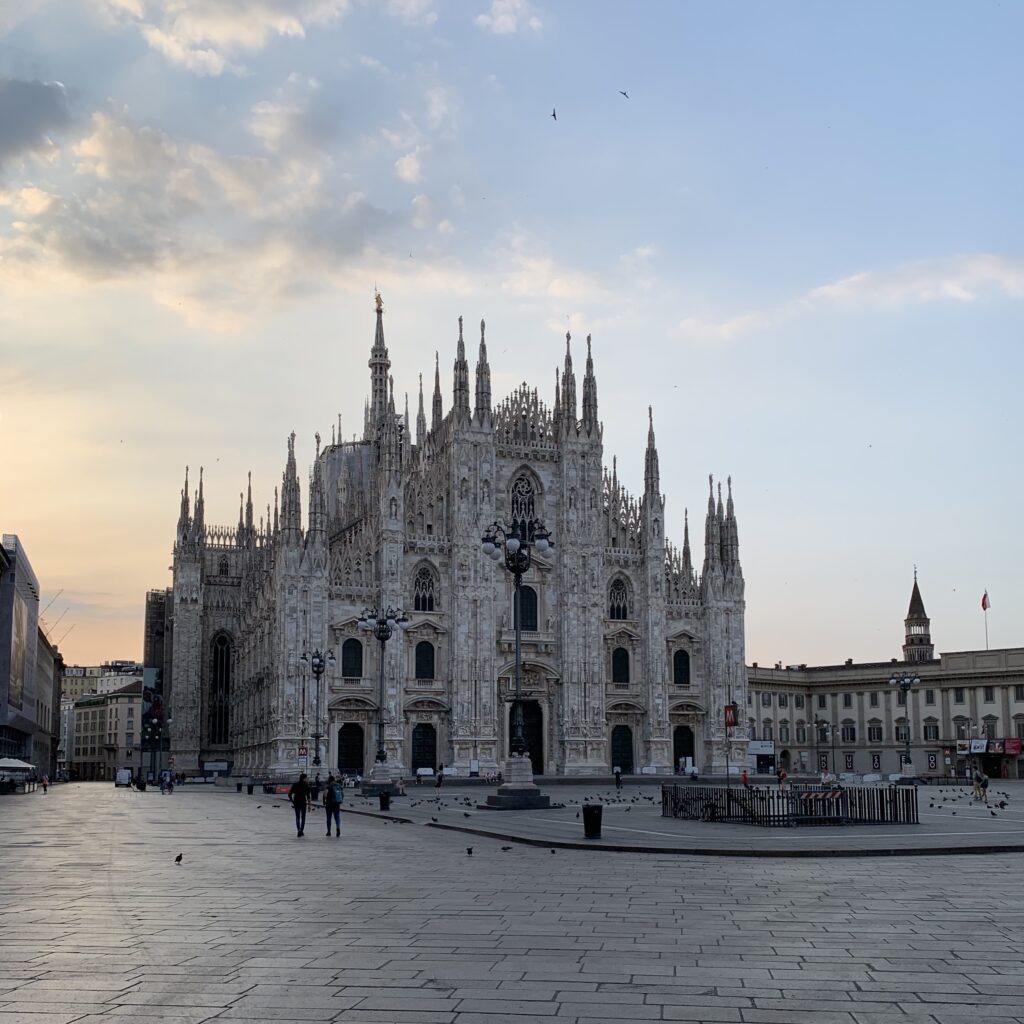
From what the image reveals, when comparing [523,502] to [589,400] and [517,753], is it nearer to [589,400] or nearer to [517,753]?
[589,400]

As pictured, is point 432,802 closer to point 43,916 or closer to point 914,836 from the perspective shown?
point 914,836

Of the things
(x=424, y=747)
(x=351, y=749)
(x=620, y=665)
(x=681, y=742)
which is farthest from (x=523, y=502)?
(x=681, y=742)

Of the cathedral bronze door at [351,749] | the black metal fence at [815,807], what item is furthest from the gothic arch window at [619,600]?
the black metal fence at [815,807]

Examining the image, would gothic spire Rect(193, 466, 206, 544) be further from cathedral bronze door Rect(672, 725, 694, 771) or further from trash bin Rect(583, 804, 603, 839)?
trash bin Rect(583, 804, 603, 839)

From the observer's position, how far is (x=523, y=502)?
72.6 meters

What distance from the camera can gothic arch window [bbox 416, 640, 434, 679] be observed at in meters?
69.2

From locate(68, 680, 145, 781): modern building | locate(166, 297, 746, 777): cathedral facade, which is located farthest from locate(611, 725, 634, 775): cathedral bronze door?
locate(68, 680, 145, 781): modern building

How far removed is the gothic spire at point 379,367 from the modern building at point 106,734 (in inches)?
2072

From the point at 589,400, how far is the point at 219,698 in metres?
45.2

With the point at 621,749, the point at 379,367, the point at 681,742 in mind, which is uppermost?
the point at 379,367

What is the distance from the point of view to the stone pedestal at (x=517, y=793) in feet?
115

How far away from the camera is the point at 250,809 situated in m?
41.8

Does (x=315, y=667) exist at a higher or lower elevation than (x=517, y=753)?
higher

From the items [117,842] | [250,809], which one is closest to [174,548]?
[250,809]
